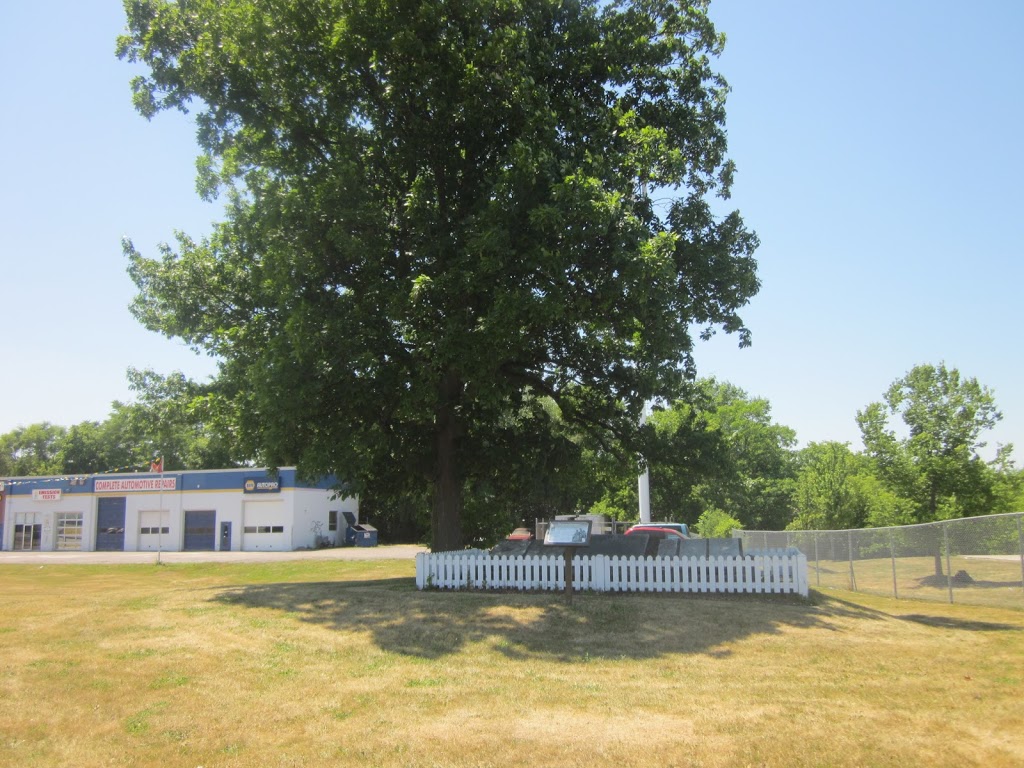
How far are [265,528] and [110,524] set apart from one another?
11.9 meters

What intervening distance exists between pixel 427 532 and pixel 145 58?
14.2 meters

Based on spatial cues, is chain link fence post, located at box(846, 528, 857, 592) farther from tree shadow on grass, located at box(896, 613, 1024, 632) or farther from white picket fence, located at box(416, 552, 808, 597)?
tree shadow on grass, located at box(896, 613, 1024, 632)

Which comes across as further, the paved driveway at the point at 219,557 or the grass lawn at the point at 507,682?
the paved driveway at the point at 219,557

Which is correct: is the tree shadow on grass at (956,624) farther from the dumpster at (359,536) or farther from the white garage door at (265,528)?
the dumpster at (359,536)

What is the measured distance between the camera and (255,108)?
691 inches

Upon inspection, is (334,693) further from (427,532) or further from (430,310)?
(427,532)

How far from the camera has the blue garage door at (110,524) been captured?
51.2 meters

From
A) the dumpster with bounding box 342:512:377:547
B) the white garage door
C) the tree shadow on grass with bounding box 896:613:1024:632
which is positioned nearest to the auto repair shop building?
the white garage door

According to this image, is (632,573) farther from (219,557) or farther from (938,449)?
(219,557)

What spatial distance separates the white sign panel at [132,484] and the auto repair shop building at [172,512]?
6cm

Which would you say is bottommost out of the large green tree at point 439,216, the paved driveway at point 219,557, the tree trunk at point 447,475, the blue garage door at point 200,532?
the paved driveway at point 219,557

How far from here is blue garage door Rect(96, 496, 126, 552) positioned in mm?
51156

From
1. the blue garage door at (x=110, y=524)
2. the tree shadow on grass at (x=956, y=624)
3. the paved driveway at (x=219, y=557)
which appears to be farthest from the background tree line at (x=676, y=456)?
the blue garage door at (x=110, y=524)

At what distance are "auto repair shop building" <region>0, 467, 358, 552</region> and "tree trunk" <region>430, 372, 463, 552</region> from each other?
1098 inches
